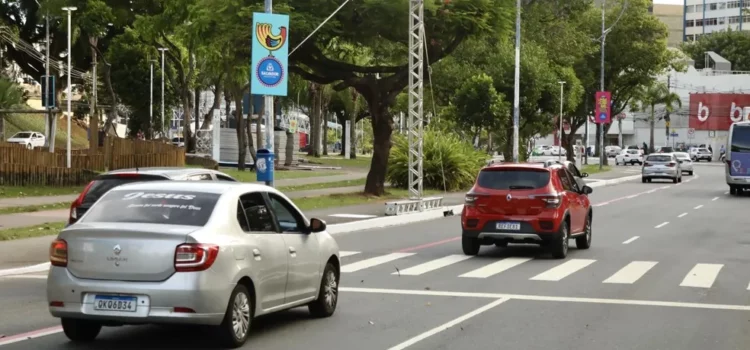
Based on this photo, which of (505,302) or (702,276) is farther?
(702,276)

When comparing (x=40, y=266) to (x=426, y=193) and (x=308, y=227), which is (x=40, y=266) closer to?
(x=308, y=227)

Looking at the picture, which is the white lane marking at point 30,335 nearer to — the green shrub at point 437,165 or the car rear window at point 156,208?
the car rear window at point 156,208

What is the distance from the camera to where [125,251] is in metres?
9.21

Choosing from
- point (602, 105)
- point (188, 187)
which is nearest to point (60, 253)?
point (188, 187)

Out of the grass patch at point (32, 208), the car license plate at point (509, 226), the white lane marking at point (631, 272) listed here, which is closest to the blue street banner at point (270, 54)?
the car license plate at point (509, 226)

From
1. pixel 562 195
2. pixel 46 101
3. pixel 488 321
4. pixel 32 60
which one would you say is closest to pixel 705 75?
pixel 32 60

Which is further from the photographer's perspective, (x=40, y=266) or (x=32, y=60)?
(x=32, y=60)

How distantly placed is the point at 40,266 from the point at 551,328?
29.3 feet

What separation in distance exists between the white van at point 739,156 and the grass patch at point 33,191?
2537cm

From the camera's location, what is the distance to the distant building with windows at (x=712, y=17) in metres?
160

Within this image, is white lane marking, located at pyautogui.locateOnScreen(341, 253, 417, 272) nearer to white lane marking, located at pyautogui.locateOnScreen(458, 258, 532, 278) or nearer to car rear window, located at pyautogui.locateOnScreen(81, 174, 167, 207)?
white lane marking, located at pyautogui.locateOnScreen(458, 258, 532, 278)

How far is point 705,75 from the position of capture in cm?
11612

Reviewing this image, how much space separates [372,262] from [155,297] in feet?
31.9

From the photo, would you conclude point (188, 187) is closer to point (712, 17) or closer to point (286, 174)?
point (286, 174)
